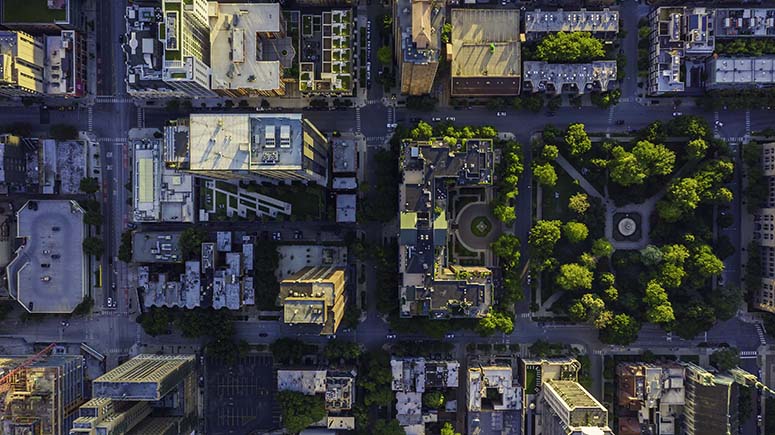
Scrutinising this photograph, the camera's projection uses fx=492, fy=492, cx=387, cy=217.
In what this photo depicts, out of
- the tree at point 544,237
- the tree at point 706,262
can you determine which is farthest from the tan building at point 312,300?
the tree at point 706,262

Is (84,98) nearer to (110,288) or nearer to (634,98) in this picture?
(110,288)

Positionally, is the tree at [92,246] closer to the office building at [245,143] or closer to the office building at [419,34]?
the office building at [245,143]

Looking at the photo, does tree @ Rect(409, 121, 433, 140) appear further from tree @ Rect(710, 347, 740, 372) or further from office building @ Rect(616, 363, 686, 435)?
tree @ Rect(710, 347, 740, 372)

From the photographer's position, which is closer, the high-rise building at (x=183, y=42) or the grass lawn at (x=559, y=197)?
the high-rise building at (x=183, y=42)

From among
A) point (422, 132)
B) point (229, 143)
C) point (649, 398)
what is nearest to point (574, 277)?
point (649, 398)

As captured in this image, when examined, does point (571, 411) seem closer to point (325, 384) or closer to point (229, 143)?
point (325, 384)

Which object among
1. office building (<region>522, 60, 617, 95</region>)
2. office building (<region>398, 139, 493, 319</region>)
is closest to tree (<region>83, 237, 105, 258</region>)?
office building (<region>398, 139, 493, 319</region>)
